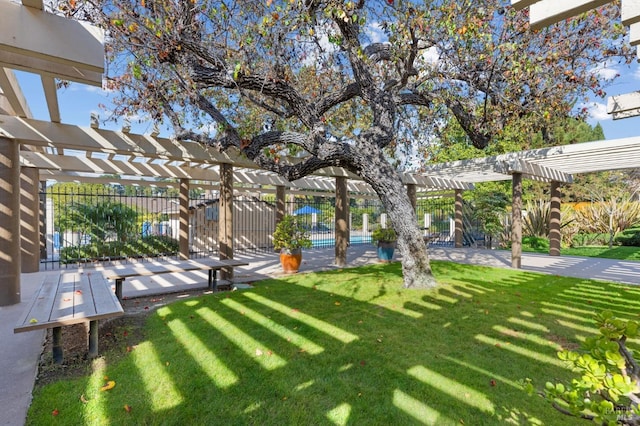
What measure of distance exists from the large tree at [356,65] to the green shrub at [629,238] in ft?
34.4

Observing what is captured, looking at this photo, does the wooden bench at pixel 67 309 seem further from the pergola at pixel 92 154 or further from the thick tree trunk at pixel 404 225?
the thick tree trunk at pixel 404 225

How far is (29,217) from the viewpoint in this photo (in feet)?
26.7

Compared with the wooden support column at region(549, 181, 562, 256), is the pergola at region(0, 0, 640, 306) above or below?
above

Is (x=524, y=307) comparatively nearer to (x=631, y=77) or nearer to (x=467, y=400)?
(x=467, y=400)

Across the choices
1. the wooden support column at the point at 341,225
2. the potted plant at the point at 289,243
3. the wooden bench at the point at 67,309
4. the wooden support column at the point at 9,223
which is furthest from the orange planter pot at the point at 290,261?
the wooden support column at the point at 9,223

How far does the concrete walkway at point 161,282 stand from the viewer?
2908mm

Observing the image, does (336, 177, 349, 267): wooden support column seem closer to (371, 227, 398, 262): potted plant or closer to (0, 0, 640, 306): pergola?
(0, 0, 640, 306): pergola

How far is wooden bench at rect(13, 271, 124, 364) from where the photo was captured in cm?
309

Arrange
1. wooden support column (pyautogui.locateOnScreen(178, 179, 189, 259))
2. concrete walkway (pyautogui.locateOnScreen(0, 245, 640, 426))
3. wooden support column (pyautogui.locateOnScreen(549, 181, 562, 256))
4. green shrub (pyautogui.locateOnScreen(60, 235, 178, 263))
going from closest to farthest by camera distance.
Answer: concrete walkway (pyautogui.locateOnScreen(0, 245, 640, 426))
wooden support column (pyautogui.locateOnScreen(178, 179, 189, 259))
green shrub (pyautogui.locateOnScreen(60, 235, 178, 263))
wooden support column (pyautogui.locateOnScreen(549, 181, 562, 256))

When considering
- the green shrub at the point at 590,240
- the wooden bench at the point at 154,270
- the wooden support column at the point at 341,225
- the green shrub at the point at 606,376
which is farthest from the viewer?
the green shrub at the point at 590,240

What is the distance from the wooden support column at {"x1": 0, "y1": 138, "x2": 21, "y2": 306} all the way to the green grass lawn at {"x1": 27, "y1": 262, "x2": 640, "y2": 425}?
2.65m

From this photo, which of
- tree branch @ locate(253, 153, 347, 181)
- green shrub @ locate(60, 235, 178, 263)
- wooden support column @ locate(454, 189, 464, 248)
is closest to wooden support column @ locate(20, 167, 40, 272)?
green shrub @ locate(60, 235, 178, 263)

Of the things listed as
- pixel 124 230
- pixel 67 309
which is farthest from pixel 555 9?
pixel 124 230

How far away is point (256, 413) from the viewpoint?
2543 millimetres
